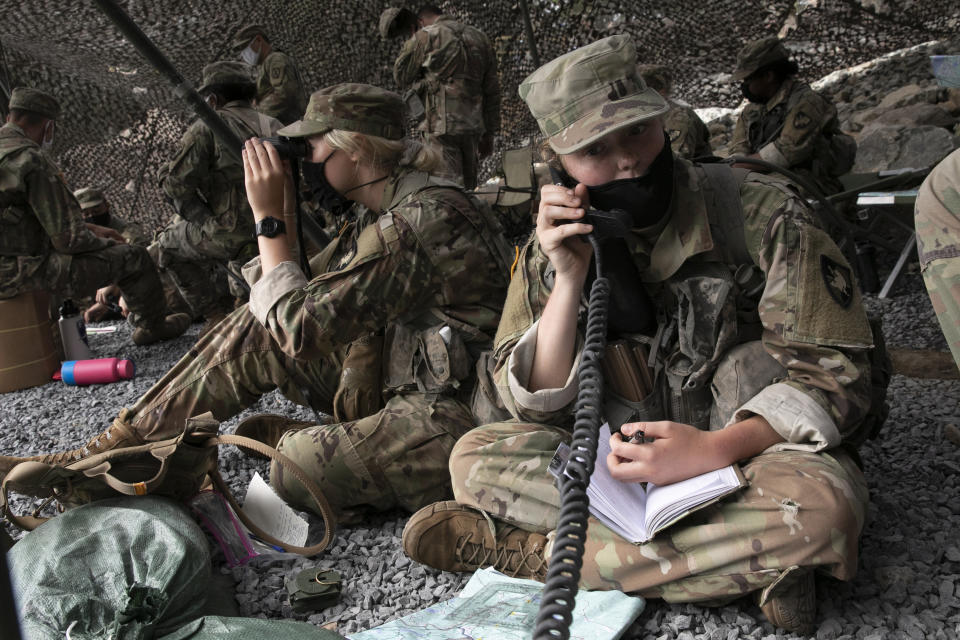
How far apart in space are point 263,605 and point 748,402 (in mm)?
1392

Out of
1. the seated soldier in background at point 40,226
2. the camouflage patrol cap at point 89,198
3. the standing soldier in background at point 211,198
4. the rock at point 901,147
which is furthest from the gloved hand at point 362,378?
the camouflage patrol cap at point 89,198

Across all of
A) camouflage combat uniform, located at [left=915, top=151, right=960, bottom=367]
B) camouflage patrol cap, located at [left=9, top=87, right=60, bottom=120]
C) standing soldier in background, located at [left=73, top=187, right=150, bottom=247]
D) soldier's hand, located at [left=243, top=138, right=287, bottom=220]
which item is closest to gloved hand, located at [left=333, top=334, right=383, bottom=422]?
soldier's hand, located at [left=243, top=138, right=287, bottom=220]

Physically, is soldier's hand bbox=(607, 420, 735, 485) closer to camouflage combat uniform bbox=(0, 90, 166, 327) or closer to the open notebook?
the open notebook

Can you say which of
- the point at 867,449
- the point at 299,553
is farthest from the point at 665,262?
the point at 299,553

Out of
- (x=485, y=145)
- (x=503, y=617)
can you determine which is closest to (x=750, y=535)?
(x=503, y=617)

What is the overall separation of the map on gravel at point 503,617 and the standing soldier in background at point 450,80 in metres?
4.44

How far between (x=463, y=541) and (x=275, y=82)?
16.9ft

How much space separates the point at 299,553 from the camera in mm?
2342

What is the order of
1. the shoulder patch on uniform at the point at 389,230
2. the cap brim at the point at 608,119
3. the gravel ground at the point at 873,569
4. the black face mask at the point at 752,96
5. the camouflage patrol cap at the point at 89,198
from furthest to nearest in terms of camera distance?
1. the camouflage patrol cap at the point at 89,198
2. the black face mask at the point at 752,96
3. the shoulder patch on uniform at the point at 389,230
4. the cap brim at the point at 608,119
5. the gravel ground at the point at 873,569

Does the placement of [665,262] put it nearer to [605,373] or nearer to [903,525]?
[605,373]

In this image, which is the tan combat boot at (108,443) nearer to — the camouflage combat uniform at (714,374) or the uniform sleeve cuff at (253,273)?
the uniform sleeve cuff at (253,273)

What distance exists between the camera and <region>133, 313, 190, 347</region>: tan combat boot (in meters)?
5.98

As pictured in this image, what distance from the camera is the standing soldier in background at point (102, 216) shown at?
7738 mm

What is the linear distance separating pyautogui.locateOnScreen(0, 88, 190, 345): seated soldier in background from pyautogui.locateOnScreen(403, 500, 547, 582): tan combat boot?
4.06m
